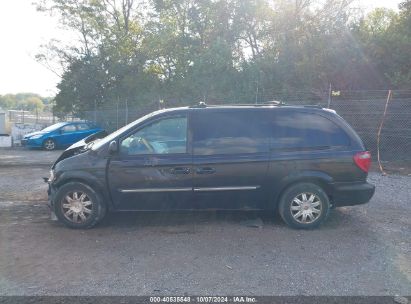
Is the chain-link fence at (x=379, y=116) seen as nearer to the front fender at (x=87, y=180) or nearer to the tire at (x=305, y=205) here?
the tire at (x=305, y=205)

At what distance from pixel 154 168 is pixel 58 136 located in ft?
46.4

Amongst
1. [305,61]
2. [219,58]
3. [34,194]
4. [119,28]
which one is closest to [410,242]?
[34,194]

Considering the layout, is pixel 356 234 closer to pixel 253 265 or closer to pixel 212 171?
pixel 253 265

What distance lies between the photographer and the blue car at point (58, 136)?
17681 millimetres

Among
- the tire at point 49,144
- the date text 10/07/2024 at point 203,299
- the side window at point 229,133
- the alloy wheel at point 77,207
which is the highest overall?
the side window at point 229,133

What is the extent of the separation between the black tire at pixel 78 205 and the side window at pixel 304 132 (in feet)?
8.93

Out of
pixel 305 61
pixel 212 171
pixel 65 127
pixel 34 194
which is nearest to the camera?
pixel 212 171

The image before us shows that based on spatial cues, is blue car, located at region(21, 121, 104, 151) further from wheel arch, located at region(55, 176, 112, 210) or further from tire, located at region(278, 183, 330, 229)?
tire, located at region(278, 183, 330, 229)

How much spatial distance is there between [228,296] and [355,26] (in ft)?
49.8

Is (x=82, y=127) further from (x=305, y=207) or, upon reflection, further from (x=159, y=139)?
(x=305, y=207)

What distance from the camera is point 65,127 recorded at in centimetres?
1836

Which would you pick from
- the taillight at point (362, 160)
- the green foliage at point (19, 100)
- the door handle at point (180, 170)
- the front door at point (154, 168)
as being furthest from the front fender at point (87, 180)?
the green foliage at point (19, 100)

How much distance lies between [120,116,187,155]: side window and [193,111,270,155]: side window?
0.20 meters

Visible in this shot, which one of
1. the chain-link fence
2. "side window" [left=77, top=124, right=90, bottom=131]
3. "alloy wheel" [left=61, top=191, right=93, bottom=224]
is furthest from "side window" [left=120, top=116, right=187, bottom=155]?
"side window" [left=77, top=124, right=90, bottom=131]
